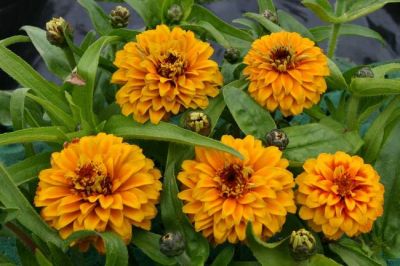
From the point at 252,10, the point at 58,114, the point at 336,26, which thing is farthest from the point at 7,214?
the point at 252,10

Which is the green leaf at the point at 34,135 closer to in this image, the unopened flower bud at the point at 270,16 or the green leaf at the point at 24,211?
the green leaf at the point at 24,211

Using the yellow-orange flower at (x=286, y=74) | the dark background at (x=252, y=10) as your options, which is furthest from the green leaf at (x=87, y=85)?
the dark background at (x=252, y=10)

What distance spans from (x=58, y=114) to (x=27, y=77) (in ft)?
0.27

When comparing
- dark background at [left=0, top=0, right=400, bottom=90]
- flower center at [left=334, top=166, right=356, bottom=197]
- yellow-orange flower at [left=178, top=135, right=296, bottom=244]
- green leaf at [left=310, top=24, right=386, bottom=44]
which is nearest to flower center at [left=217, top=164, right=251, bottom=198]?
yellow-orange flower at [left=178, top=135, right=296, bottom=244]

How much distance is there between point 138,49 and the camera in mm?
958

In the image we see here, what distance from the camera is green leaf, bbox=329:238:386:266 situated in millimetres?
885

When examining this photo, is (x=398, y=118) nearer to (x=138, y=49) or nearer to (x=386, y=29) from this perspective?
(x=138, y=49)

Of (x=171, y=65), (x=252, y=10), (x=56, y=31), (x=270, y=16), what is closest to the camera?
(x=171, y=65)

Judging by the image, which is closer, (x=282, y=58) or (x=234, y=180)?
(x=234, y=180)

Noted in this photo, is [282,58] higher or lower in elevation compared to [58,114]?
higher

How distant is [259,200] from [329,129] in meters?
0.21

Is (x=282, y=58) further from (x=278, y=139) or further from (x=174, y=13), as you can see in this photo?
(x=174, y=13)

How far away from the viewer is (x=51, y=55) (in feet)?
3.81

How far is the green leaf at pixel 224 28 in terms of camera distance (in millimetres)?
1133
